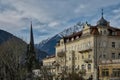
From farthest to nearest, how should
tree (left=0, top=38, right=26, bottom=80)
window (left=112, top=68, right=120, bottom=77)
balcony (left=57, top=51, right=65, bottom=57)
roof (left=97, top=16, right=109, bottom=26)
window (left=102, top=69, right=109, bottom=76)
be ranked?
balcony (left=57, top=51, right=65, bottom=57)
roof (left=97, top=16, right=109, bottom=26)
window (left=102, top=69, right=109, bottom=76)
tree (left=0, top=38, right=26, bottom=80)
window (left=112, top=68, right=120, bottom=77)

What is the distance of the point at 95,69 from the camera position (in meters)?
80.0

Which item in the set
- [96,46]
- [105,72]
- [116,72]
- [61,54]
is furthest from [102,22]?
[61,54]

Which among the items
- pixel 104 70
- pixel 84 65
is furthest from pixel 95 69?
pixel 84 65

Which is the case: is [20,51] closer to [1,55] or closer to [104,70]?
[1,55]

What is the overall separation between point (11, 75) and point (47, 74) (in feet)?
32.0

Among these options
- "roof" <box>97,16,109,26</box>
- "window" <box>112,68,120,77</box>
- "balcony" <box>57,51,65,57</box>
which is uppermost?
"roof" <box>97,16,109,26</box>

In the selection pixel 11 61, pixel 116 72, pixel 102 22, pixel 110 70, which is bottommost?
pixel 116 72

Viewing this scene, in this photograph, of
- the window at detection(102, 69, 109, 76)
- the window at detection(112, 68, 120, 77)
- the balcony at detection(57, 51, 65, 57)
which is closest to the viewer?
the window at detection(112, 68, 120, 77)

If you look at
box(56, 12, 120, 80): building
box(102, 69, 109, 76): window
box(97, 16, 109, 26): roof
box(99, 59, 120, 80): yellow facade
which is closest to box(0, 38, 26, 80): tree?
box(56, 12, 120, 80): building

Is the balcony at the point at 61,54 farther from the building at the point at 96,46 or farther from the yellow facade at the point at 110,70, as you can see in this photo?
the yellow facade at the point at 110,70

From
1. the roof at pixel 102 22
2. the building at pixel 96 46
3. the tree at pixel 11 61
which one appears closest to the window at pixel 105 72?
the building at pixel 96 46

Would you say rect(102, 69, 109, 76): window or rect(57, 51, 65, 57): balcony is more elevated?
rect(57, 51, 65, 57): balcony

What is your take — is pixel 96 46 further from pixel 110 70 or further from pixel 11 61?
pixel 11 61

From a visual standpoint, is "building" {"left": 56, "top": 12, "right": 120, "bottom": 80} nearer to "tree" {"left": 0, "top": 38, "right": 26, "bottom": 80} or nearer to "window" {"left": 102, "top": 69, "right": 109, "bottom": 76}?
"window" {"left": 102, "top": 69, "right": 109, "bottom": 76}
